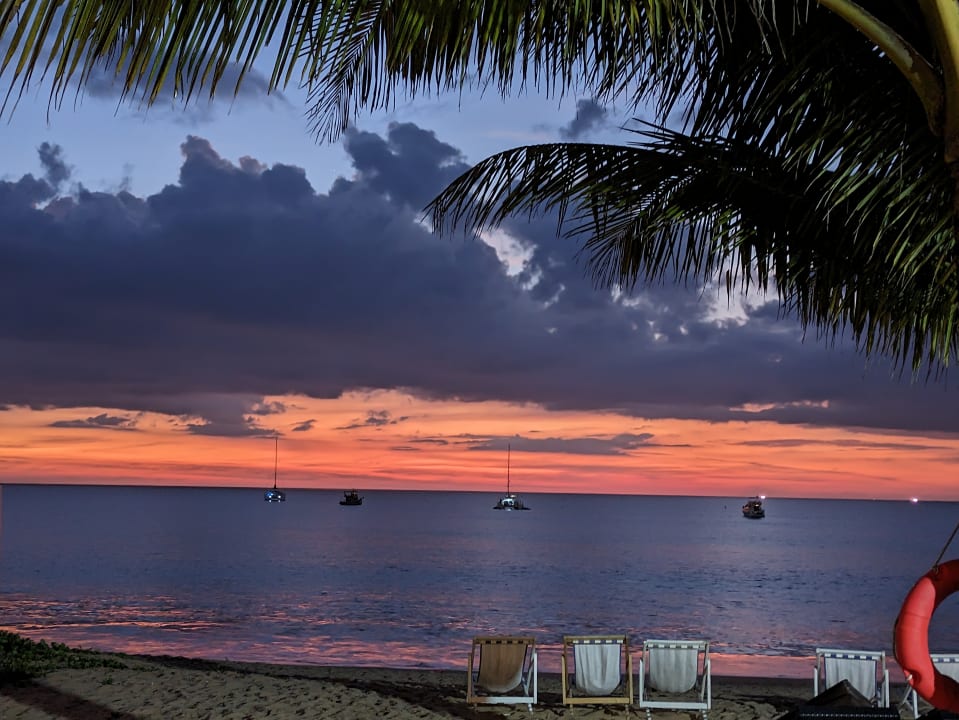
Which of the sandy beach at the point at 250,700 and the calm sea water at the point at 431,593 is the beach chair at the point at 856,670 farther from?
the calm sea water at the point at 431,593

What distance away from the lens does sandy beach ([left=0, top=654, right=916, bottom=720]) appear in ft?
30.4

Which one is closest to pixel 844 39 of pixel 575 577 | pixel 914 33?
pixel 914 33

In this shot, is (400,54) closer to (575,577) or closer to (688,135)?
(688,135)

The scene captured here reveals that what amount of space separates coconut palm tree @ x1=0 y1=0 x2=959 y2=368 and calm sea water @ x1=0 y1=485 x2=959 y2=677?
1236 cm

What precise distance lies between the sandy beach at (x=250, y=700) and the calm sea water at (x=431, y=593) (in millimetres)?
5116

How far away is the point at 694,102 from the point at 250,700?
761 centimetres

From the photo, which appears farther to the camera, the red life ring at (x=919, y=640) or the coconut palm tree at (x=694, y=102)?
the red life ring at (x=919, y=640)

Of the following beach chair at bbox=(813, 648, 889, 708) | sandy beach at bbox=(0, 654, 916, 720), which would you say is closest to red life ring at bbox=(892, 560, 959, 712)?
beach chair at bbox=(813, 648, 889, 708)

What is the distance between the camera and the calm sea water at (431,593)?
26453 millimetres

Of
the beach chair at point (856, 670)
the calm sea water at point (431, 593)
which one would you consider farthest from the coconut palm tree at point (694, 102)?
Answer: the calm sea water at point (431, 593)

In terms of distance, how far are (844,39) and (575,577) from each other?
46.0 metres

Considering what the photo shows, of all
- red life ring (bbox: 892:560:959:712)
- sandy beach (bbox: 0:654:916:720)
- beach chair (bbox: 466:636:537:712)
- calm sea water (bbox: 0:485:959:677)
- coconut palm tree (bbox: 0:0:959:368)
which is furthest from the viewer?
calm sea water (bbox: 0:485:959:677)

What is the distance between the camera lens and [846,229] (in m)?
5.11

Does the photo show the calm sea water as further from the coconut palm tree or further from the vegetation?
the coconut palm tree
